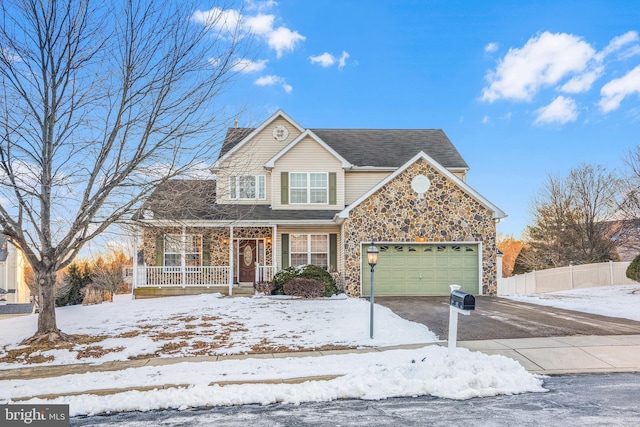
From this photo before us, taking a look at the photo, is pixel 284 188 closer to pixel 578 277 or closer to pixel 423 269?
pixel 423 269

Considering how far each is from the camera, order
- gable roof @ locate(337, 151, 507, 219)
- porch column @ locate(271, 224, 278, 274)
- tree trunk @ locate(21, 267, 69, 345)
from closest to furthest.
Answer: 1. tree trunk @ locate(21, 267, 69, 345)
2. gable roof @ locate(337, 151, 507, 219)
3. porch column @ locate(271, 224, 278, 274)

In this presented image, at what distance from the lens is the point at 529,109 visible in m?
23.3

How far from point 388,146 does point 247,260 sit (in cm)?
894

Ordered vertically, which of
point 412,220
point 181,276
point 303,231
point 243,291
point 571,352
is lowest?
point 571,352

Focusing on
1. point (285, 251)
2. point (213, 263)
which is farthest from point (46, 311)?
point (285, 251)

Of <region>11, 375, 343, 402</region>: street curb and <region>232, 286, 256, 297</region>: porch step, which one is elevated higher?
<region>232, 286, 256, 297</region>: porch step

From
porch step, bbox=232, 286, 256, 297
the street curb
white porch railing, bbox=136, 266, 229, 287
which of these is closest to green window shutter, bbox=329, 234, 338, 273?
porch step, bbox=232, 286, 256, 297

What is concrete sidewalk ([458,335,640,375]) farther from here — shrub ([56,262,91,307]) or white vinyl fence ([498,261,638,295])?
shrub ([56,262,91,307])

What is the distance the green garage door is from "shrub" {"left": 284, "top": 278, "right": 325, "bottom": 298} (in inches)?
85.5

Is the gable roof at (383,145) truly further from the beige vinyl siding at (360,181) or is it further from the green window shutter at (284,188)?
the green window shutter at (284,188)

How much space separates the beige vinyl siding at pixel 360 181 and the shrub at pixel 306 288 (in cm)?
560

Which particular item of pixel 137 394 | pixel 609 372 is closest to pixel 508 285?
pixel 609 372

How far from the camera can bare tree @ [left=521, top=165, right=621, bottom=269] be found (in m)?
27.1

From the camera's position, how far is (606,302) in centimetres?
1588
